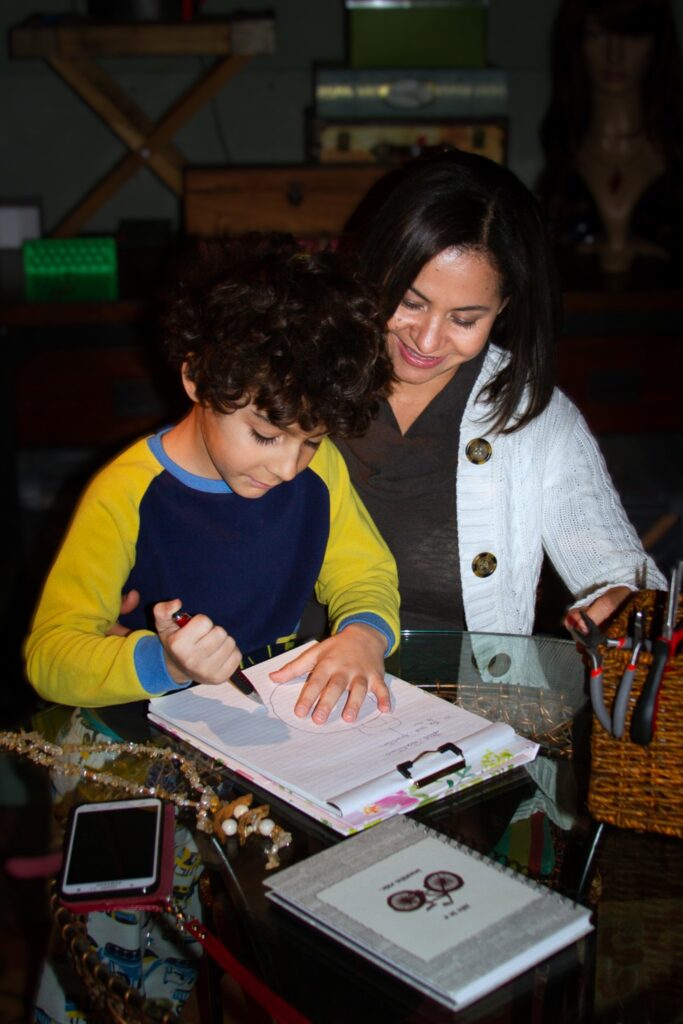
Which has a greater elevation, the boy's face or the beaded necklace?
the boy's face

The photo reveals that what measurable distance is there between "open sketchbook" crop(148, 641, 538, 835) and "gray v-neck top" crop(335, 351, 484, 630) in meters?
0.32

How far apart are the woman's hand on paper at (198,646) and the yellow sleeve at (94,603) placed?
0.20 feet

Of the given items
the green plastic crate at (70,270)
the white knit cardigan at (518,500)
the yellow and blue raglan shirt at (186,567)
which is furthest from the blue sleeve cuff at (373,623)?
the green plastic crate at (70,270)

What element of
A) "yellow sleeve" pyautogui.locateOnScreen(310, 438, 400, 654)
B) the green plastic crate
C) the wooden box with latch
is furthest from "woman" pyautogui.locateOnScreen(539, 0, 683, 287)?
"yellow sleeve" pyautogui.locateOnScreen(310, 438, 400, 654)

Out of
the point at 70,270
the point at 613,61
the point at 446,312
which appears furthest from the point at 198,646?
the point at 613,61

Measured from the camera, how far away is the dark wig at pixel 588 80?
222 cm

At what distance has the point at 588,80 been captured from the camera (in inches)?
91.8

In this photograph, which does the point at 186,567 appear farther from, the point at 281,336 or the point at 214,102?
the point at 214,102

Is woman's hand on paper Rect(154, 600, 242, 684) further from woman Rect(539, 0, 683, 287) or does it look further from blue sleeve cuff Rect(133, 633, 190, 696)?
woman Rect(539, 0, 683, 287)

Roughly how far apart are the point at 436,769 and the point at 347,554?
0.35m

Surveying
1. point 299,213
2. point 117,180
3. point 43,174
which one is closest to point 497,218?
point 299,213

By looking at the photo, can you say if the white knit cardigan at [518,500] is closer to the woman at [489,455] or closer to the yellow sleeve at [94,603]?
the woman at [489,455]

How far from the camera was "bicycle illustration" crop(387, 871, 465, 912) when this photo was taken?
0.67 m

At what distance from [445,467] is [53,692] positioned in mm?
513
